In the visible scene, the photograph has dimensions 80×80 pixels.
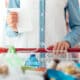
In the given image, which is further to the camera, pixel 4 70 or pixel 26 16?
pixel 26 16

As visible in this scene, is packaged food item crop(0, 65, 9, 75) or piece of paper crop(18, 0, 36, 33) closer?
packaged food item crop(0, 65, 9, 75)

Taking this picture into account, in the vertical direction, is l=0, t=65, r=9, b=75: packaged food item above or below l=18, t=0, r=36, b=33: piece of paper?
below

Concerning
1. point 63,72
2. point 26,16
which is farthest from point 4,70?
point 26,16

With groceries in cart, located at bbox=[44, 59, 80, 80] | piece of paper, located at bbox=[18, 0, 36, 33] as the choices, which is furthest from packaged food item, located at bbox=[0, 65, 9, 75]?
piece of paper, located at bbox=[18, 0, 36, 33]

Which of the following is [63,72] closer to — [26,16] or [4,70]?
[4,70]

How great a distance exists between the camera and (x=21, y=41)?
4.21ft

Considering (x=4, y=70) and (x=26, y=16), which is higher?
(x=26, y=16)

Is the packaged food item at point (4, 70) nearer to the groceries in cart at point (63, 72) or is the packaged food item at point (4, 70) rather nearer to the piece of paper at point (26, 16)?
the groceries in cart at point (63, 72)

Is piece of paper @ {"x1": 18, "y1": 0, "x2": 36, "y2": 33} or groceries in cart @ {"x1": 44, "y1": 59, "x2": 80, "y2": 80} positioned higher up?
piece of paper @ {"x1": 18, "y1": 0, "x2": 36, "y2": 33}

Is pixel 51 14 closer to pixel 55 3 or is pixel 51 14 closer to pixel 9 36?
pixel 55 3

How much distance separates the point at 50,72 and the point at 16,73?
0.07m

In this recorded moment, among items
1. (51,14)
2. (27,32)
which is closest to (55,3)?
(51,14)

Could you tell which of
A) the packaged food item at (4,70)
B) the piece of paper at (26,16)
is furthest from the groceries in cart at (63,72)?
the piece of paper at (26,16)

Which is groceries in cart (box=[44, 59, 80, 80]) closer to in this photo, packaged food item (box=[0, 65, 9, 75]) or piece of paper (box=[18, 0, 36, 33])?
packaged food item (box=[0, 65, 9, 75])
